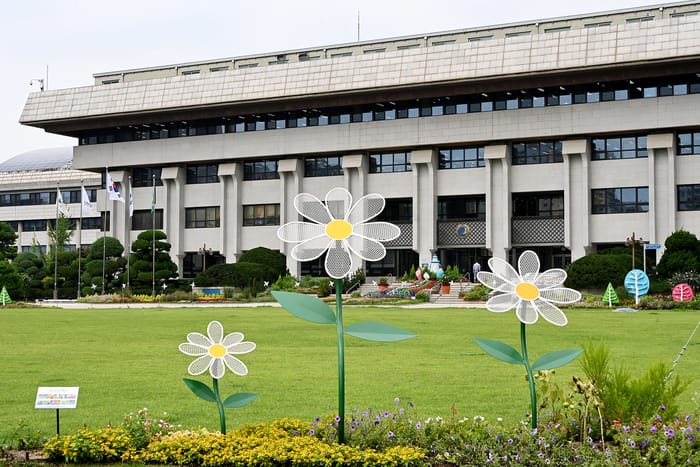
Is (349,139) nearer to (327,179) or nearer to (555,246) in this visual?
(327,179)

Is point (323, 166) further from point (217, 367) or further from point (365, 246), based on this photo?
point (365, 246)

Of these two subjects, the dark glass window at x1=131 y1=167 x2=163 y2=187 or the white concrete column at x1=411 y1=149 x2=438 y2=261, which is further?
the dark glass window at x1=131 y1=167 x2=163 y2=187

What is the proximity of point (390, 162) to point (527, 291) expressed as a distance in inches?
2304

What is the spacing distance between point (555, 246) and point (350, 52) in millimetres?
24552

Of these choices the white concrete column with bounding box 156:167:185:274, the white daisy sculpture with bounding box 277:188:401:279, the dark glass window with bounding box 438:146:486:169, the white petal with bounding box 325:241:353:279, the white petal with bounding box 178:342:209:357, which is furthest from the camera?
the white concrete column with bounding box 156:167:185:274

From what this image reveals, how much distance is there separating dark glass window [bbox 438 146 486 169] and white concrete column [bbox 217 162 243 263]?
1718 centimetres

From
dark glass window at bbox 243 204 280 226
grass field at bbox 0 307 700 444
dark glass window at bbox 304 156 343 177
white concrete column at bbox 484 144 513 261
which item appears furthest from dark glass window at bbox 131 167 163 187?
grass field at bbox 0 307 700 444

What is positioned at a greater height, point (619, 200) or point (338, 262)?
point (619, 200)

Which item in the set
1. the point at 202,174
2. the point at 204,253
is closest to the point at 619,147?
the point at 204,253

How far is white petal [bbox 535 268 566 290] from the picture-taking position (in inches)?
336

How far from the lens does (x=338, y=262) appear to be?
8047 mm

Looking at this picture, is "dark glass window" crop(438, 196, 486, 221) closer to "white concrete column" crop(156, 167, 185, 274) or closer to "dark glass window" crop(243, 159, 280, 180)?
"dark glass window" crop(243, 159, 280, 180)

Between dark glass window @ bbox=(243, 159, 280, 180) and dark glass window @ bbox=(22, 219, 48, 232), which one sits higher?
dark glass window @ bbox=(243, 159, 280, 180)

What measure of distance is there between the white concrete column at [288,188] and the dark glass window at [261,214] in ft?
5.05
